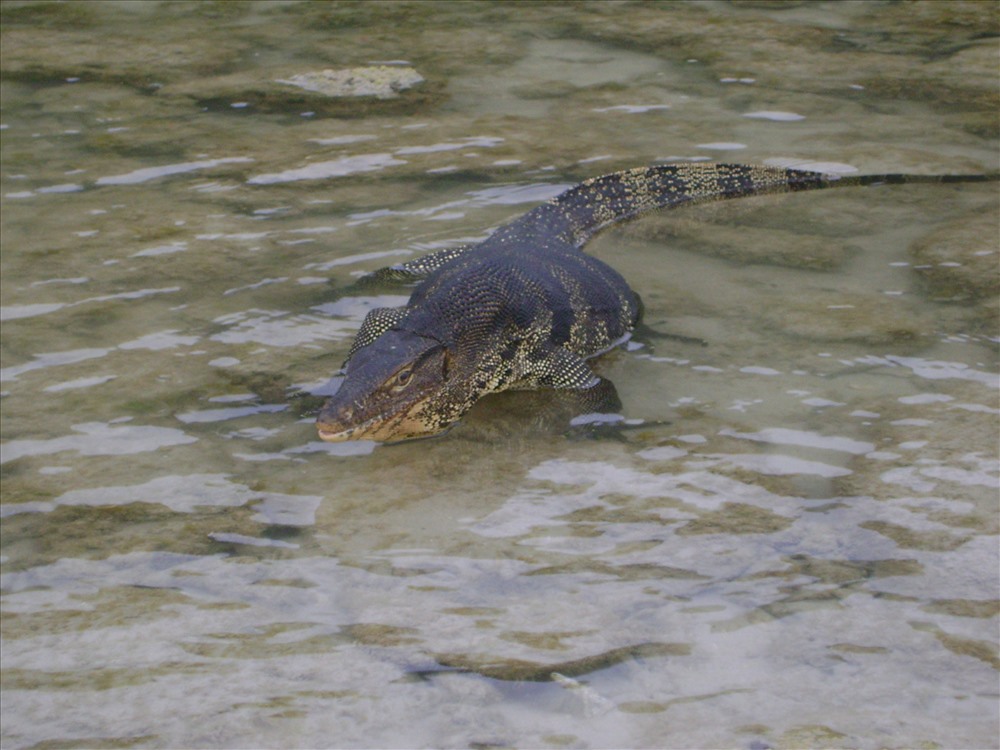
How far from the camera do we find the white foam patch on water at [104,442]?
18.5 ft

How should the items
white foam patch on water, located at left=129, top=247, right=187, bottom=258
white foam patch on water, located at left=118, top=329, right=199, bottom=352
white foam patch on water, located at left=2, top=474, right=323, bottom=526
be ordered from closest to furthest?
white foam patch on water, located at left=2, top=474, right=323, bottom=526
white foam patch on water, located at left=118, top=329, right=199, bottom=352
white foam patch on water, located at left=129, top=247, right=187, bottom=258

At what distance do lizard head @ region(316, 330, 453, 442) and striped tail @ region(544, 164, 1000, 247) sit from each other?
2272mm

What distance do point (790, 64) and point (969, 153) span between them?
241cm

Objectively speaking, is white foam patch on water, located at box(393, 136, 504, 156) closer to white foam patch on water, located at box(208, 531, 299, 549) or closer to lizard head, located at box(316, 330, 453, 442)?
lizard head, located at box(316, 330, 453, 442)

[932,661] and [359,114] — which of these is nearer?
[932,661]

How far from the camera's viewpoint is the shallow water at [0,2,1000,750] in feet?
13.5

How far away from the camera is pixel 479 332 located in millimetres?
6219

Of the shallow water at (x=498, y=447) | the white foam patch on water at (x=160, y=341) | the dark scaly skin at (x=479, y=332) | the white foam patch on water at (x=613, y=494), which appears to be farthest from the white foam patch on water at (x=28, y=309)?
the white foam patch on water at (x=613, y=494)

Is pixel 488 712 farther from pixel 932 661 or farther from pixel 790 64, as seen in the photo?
pixel 790 64

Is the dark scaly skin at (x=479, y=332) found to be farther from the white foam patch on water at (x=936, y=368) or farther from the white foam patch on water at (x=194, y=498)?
the white foam patch on water at (x=936, y=368)

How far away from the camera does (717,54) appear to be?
11039mm

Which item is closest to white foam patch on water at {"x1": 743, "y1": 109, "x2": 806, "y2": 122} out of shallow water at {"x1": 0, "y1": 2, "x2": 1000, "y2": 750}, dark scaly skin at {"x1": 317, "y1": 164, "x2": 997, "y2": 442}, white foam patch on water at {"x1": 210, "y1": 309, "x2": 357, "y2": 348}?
shallow water at {"x1": 0, "y1": 2, "x2": 1000, "y2": 750}

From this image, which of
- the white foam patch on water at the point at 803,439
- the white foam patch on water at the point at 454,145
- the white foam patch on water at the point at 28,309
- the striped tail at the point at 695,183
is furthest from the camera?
the white foam patch on water at the point at 454,145

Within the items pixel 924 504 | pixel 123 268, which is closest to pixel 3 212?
pixel 123 268
